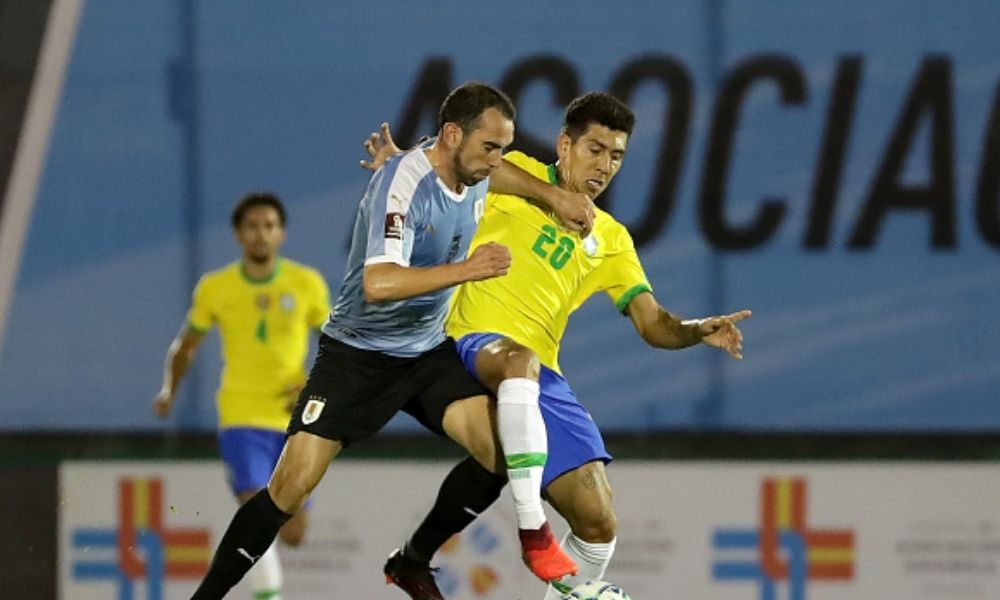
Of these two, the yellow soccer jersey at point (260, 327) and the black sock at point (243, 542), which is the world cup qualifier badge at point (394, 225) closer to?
the black sock at point (243, 542)

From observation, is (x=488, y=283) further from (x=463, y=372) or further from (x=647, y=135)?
(x=647, y=135)

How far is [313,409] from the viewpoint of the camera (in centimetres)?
615

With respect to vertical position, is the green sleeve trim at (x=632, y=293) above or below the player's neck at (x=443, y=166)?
below

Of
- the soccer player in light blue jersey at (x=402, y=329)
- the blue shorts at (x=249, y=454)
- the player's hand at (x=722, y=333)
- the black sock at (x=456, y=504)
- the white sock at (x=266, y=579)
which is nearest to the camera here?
the soccer player in light blue jersey at (x=402, y=329)

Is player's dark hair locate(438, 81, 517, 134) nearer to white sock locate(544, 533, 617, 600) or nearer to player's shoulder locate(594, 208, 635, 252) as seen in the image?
player's shoulder locate(594, 208, 635, 252)

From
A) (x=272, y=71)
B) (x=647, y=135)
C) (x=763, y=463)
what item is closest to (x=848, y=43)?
(x=647, y=135)

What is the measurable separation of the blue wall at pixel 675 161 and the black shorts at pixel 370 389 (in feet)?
9.52

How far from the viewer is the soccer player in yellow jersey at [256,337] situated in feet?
28.4

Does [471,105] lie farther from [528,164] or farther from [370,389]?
[370,389]

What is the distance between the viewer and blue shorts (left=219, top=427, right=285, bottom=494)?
8.55 m

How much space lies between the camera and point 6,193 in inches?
371

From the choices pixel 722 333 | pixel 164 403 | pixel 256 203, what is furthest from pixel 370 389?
pixel 164 403

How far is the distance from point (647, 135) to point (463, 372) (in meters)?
3.21

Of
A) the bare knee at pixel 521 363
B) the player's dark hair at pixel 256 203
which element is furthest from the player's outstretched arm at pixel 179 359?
the bare knee at pixel 521 363
